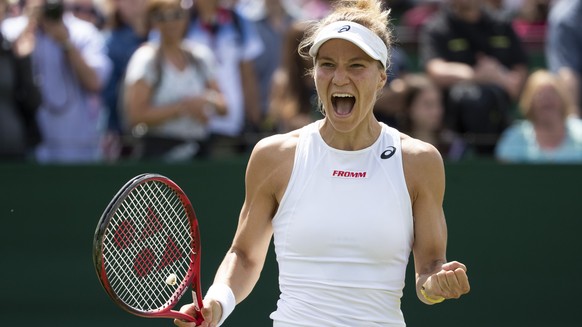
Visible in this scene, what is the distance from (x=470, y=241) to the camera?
22.9ft

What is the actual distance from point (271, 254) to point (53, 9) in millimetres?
2211

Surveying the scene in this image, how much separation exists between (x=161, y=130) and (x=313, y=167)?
3501mm

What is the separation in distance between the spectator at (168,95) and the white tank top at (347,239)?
3.40 m

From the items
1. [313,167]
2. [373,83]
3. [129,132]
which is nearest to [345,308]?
[313,167]

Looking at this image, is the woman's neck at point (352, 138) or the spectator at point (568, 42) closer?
the woman's neck at point (352, 138)

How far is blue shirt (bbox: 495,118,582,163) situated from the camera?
721cm

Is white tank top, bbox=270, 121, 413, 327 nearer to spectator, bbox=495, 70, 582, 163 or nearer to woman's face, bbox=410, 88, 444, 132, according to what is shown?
spectator, bbox=495, 70, 582, 163

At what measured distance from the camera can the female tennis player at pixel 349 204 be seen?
3.65 meters

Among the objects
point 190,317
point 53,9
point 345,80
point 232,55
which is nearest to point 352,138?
point 345,80

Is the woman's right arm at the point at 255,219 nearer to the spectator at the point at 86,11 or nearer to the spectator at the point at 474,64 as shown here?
the spectator at the point at 474,64

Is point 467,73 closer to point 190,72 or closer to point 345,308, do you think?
point 190,72

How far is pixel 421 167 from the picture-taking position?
3.70 m

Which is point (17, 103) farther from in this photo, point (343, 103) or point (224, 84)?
point (343, 103)

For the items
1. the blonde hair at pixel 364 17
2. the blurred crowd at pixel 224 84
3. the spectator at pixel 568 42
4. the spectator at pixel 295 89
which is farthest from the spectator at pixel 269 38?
the blonde hair at pixel 364 17
